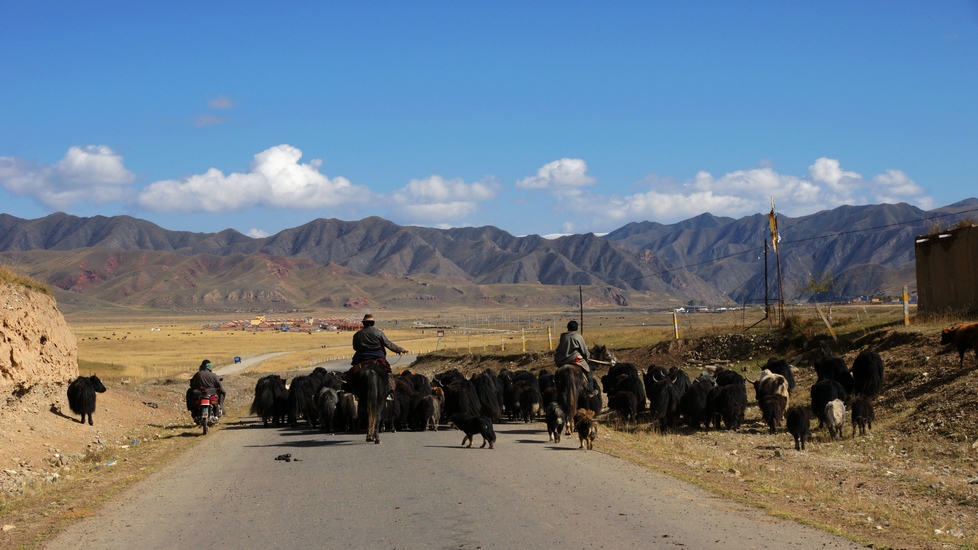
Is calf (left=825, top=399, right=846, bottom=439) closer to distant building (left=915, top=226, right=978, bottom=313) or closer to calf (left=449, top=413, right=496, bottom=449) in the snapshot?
calf (left=449, top=413, right=496, bottom=449)

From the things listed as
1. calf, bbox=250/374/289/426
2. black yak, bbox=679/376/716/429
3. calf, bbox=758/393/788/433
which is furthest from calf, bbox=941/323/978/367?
calf, bbox=250/374/289/426

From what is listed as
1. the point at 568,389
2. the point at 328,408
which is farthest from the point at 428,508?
the point at 328,408

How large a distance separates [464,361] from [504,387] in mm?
28462

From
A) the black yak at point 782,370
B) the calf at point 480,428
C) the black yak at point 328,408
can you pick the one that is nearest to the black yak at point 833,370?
the black yak at point 782,370

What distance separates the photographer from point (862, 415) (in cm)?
1661

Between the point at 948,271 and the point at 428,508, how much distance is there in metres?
22.8

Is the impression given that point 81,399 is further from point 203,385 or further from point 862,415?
point 862,415

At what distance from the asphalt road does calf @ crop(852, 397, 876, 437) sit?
628 cm

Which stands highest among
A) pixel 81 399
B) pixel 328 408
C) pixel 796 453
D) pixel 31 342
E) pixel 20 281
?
pixel 20 281

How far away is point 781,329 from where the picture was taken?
107 ft

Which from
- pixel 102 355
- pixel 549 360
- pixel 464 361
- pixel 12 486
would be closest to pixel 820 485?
pixel 12 486

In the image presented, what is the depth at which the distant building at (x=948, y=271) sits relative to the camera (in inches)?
1005

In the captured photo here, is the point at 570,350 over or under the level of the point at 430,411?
over

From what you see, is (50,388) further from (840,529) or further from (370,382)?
(840,529)
